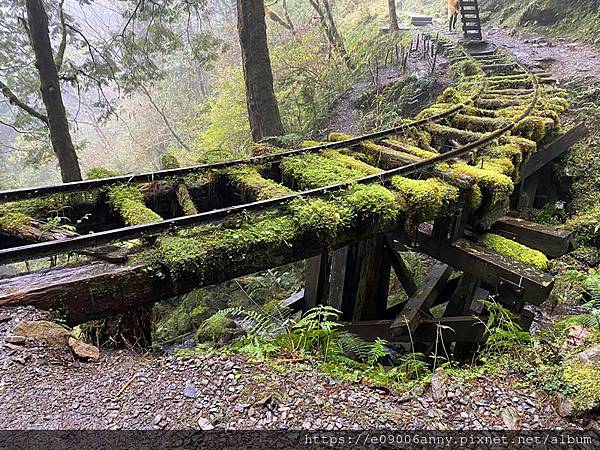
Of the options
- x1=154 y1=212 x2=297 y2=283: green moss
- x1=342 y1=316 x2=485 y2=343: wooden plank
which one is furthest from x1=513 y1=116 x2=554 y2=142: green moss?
x1=154 y1=212 x2=297 y2=283: green moss

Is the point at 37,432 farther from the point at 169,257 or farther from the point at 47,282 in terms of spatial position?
the point at 169,257

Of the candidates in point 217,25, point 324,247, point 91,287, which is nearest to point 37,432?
point 91,287

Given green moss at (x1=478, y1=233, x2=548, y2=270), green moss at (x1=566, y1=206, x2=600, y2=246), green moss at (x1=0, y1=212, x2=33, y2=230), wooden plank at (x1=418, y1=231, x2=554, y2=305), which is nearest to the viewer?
green moss at (x1=0, y1=212, x2=33, y2=230)

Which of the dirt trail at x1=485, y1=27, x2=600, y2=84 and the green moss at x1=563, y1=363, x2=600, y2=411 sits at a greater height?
the dirt trail at x1=485, y1=27, x2=600, y2=84

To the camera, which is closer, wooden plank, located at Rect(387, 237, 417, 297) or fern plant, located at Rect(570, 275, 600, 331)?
fern plant, located at Rect(570, 275, 600, 331)

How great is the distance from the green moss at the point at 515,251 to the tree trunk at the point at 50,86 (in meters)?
8.43

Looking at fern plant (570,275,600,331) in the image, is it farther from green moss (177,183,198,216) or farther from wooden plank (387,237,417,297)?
green moss (177,183,198,216)

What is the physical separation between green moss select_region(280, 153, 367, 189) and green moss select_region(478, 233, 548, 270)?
5.38 ft

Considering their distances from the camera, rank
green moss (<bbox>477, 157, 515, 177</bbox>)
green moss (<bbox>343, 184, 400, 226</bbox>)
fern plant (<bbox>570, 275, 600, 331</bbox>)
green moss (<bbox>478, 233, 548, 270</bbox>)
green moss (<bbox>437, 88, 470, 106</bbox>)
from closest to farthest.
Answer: fern plant (<bbox>570, 275, 600, 331</bbox>), green moss (<bbox>343, 184, 400, 226</bbox>), green moss (<bbox>478, 233, 548, 270</bbox>), green moss (<bbox>477, 157, 515, 177</bbox>), green moss (<bbox>437, 88, 470, 106</bbox>)

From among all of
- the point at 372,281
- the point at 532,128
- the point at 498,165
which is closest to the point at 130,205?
the point at 372,281

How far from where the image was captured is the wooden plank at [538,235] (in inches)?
177

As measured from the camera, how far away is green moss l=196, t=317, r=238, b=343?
612cm

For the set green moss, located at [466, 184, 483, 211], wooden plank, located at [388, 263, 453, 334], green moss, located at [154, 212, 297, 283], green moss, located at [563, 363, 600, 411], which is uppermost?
green moss, located at [466, 184, 483, 211]

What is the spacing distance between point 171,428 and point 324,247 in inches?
75.6
